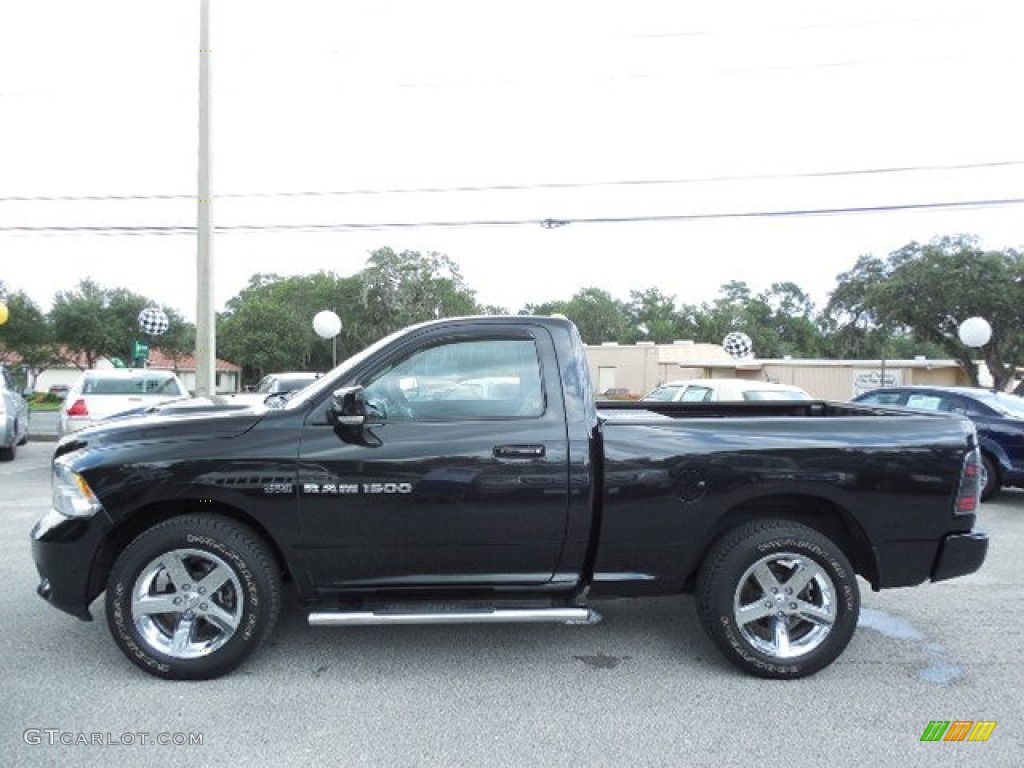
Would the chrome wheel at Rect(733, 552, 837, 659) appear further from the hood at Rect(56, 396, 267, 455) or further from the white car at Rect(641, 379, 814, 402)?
the white car at Rect(641, 379, 814, 402)

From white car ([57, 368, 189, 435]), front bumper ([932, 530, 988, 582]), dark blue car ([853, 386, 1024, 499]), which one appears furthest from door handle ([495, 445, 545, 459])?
white car ([57, 368, 189, 435])

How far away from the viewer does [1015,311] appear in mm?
30672

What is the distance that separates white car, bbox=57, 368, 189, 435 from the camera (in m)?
10.7

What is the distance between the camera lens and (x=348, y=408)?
11.9 ft

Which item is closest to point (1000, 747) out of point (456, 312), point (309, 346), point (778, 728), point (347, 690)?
Result: point (778, 728)

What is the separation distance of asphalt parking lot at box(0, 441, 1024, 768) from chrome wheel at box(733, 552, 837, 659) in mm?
192

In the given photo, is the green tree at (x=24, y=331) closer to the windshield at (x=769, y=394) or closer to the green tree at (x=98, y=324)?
the green tree at (x=98, y=324)

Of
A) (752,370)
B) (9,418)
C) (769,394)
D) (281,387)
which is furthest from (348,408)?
(752,370)

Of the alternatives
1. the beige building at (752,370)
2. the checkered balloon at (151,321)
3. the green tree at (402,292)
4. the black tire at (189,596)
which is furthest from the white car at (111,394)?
the green tree at (402,292)

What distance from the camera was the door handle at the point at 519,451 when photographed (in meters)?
3.73

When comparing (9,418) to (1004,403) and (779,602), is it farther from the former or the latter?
(1004,403)

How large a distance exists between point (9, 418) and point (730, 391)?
1192cm

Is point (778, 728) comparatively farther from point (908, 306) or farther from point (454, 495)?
point (908, 306)

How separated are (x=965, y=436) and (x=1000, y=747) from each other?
1.49 meters
